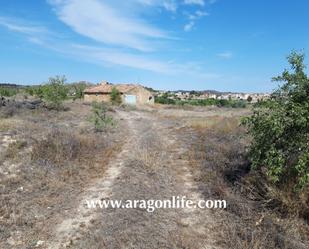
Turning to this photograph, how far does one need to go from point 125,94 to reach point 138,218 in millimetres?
46545

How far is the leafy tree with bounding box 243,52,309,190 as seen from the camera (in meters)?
6.48

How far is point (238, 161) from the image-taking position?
10.2 meters

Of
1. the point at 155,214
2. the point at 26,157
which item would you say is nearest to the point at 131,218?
the point at 155,214

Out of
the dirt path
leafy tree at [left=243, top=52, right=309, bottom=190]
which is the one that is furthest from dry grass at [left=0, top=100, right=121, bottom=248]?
leafy tree at [left=243, top=52, right=309, bottom=190]

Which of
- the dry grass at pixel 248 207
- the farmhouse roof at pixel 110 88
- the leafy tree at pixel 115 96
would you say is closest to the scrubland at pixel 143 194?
the dry grass at pixel 248 207

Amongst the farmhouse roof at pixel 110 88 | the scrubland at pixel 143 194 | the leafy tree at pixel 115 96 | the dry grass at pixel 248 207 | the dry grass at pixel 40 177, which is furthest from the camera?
the farmhouse roof at pixel 110 88

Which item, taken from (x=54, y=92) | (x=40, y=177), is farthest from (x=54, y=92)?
(x=40, y=177)

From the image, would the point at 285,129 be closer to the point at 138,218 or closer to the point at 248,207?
the point at 248,207

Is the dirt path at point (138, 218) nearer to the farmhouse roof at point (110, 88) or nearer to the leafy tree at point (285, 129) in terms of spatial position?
the leafy tree at point (285, 129)

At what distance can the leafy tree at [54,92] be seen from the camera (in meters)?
28.7

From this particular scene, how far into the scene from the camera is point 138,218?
21.4 feet

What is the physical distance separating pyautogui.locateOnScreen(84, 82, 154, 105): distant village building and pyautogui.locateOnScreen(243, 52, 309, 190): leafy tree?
45567mm

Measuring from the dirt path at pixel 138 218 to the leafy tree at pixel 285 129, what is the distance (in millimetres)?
1710

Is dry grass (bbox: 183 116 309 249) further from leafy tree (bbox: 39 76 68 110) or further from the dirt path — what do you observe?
leafy tree (bbox: 39 76 68 110)
